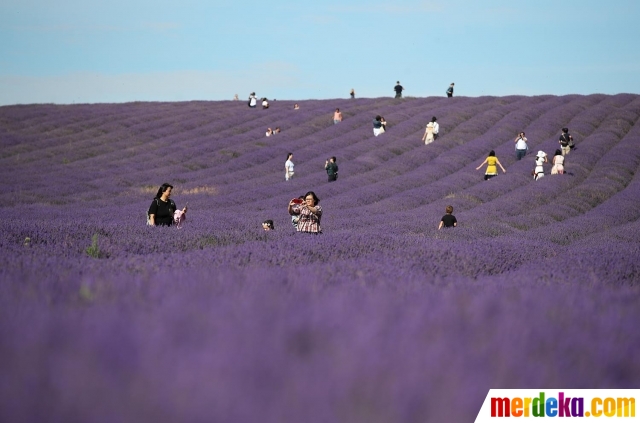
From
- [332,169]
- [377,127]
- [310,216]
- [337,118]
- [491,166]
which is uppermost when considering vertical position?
[337,118]

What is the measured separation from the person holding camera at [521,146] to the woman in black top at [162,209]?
21971mm

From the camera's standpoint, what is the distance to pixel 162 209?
1241 cm

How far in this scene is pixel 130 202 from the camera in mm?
25141

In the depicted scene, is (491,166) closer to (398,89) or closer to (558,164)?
(558,164)

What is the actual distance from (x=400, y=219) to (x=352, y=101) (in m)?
33.9

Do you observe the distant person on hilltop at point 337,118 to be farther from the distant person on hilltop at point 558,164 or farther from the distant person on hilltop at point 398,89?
the distant person on hilltop at point 558,164

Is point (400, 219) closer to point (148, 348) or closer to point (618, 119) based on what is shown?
point (148, 348)

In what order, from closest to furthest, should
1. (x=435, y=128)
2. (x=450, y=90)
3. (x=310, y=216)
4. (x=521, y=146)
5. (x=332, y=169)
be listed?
(x=310, y=216)
(x=332, y=169)
(x=521, y=146)
(x=435, y=128)
(x=450, y=90)

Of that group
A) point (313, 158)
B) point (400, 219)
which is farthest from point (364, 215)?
point (313, 158)

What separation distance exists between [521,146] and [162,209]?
22.5 metres

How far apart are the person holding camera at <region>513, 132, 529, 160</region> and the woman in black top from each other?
21971 mm

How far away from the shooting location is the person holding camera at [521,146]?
31.5 meters

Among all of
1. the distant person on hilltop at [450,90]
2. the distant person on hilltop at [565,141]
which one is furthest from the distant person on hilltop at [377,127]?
the distant person on hilltop at [450,90]

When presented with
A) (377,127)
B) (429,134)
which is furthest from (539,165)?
(377,127)
